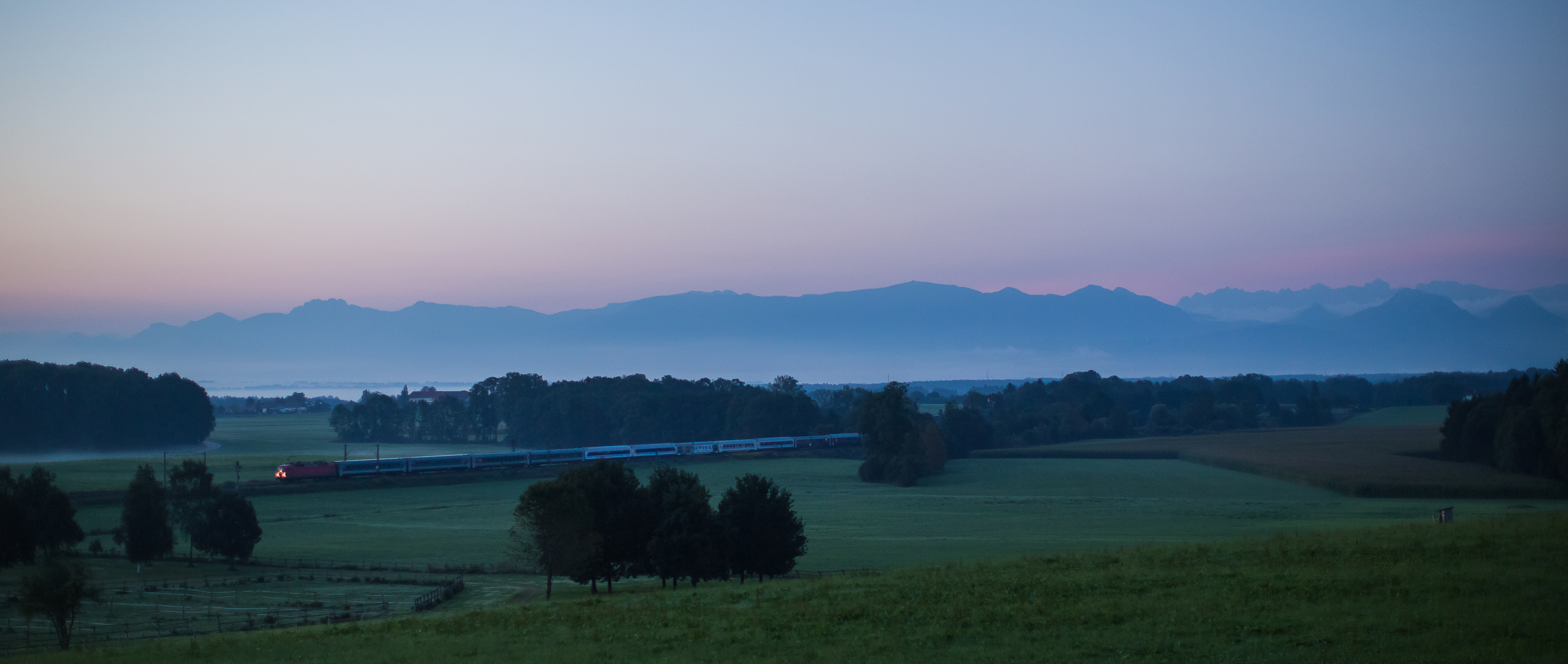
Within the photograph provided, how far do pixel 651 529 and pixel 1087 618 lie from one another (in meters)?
20.6

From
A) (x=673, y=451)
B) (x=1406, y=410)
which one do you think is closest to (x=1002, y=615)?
(x=673, y=451)

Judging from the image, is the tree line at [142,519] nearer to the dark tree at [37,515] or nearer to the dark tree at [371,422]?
the dark tree at [37,515]

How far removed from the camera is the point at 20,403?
120312 mm

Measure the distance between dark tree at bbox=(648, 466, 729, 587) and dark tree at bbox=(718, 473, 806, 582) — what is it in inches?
20.3

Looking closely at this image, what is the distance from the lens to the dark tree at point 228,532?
4547 cm

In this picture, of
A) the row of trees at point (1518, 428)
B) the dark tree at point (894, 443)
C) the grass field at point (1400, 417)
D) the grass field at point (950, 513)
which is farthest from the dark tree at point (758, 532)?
the grass field at point (1400, 417)

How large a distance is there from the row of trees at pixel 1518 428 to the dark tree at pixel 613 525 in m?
52.2

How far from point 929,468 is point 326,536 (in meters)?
50.8

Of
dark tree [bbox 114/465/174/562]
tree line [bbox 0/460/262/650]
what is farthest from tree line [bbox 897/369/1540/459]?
dark tree [bbox 114/465/174/562]

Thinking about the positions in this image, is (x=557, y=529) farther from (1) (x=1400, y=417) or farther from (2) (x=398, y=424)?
(1) (x=1400, y=417)

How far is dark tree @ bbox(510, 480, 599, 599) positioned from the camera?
34156 mm

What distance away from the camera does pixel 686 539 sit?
34.8m

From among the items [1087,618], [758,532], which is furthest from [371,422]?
[1087,618]

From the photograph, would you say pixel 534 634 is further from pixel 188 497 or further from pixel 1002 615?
pixel 188 497
